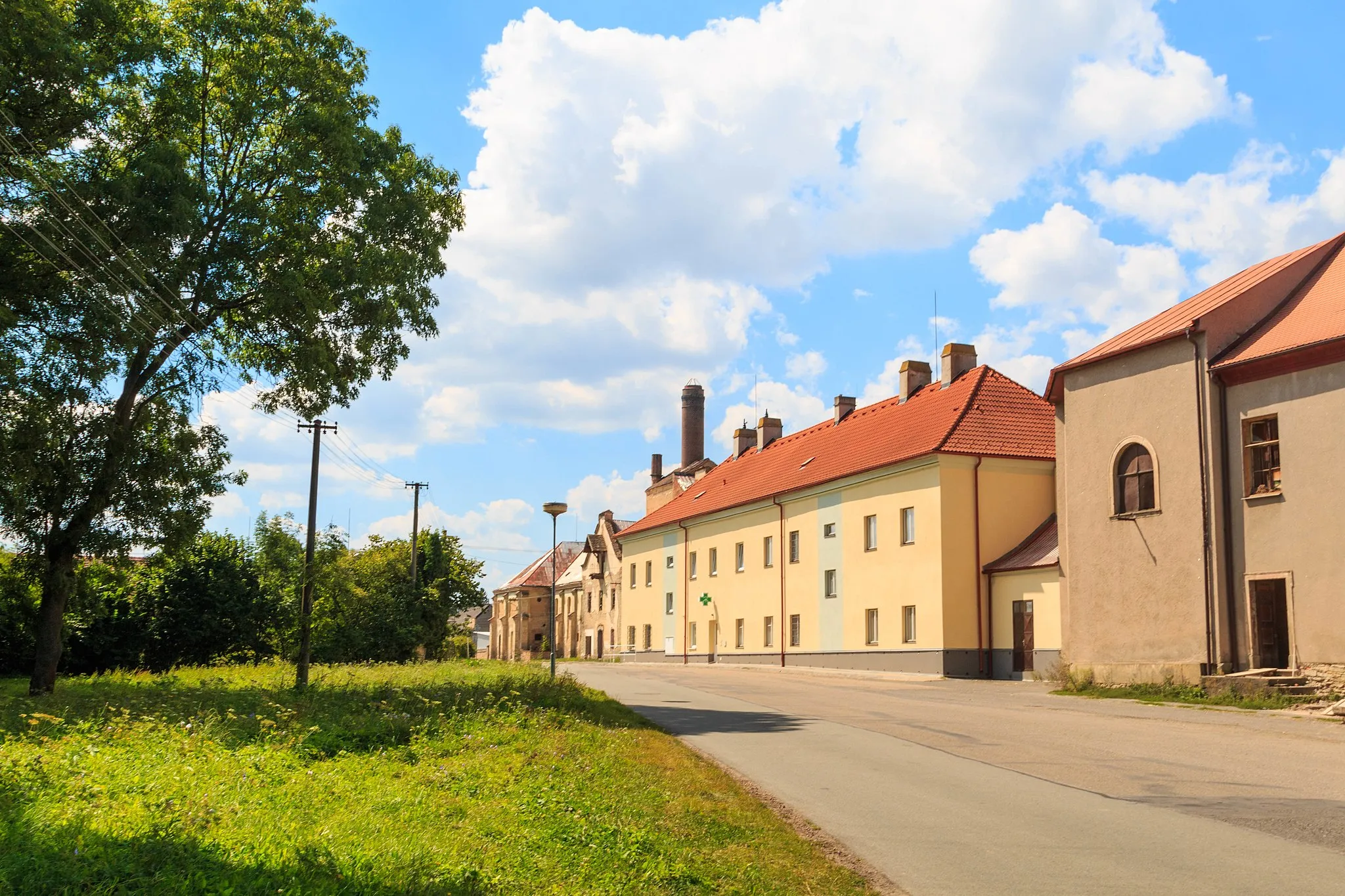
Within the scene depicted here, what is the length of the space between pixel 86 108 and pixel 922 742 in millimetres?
17550

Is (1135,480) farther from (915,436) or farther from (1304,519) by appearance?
(915,436)

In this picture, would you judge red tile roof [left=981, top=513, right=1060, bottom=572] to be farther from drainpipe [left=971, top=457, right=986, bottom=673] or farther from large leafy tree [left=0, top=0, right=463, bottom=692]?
large leafy tree [left=0, top=0, right=463, bottom=692]

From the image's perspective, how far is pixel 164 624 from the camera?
33.0 meters

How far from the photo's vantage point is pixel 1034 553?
34688mm

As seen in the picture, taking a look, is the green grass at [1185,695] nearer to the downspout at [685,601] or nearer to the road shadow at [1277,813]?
the road shadow at [1277,813]

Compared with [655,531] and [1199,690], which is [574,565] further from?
[1199,690]

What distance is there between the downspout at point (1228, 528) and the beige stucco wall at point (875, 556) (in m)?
12.0

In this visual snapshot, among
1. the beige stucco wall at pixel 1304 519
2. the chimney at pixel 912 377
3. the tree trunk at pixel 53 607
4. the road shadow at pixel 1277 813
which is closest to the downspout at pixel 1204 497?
the beige stucco wall at pixel 1304 519

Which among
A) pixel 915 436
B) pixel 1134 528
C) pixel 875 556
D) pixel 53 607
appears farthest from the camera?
pixel 875 556

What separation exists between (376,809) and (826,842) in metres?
3.41

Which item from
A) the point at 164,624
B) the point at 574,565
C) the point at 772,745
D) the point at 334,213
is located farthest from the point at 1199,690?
the point at 574,565

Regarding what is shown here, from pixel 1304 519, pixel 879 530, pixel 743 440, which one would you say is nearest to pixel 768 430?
pixel 743 440

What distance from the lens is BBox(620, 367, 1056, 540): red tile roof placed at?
37.1m

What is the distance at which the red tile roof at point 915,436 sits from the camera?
37062mm
